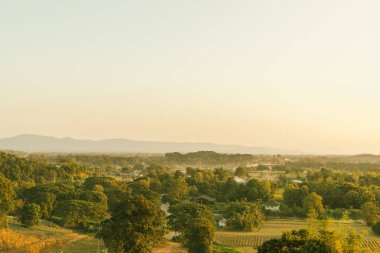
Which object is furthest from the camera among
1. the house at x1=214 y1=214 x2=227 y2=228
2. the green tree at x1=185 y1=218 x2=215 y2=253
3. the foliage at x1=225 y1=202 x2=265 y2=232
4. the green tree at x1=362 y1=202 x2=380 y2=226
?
the green tree at x1=362 y1=202 x2=380 y2=226

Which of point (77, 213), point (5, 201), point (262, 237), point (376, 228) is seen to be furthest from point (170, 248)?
point (376, 228)

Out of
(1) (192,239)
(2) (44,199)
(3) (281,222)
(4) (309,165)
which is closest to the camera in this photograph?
(1) (192,239)

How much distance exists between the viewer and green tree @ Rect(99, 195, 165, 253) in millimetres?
25344

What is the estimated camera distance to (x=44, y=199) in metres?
43.3

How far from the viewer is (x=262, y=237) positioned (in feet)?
123

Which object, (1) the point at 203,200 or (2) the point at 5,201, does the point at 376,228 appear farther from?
(2) the point at 5,201

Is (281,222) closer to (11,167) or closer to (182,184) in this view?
(182,184)

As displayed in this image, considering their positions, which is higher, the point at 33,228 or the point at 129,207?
the point at 129,207

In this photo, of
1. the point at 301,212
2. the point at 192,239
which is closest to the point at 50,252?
the point at 192,239

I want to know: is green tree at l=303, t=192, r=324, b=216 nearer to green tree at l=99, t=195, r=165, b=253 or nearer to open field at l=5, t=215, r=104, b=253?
open field at l=5, t=215, r=104, b=253

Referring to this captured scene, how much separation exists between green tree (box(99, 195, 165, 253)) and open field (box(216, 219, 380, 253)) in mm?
9828

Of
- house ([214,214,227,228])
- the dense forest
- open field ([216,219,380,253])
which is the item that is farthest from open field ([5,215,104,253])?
house ([214,214,227,228])

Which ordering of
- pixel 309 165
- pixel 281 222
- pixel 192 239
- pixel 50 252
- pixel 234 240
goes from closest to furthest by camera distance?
1. pixel 50 252
2. pixel 192 239
3. pixel 234 240
4. pixel 281 222
5. pixel 309 165

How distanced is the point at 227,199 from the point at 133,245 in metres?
33.8
